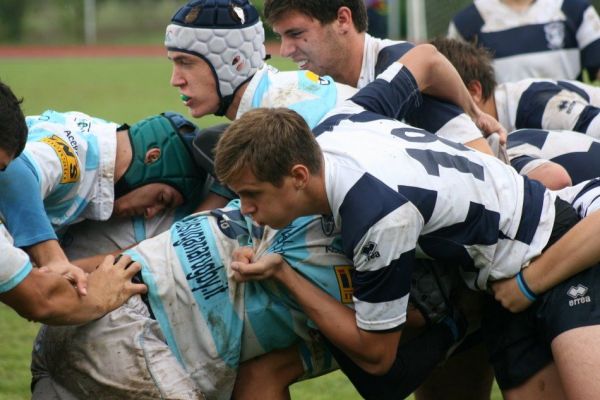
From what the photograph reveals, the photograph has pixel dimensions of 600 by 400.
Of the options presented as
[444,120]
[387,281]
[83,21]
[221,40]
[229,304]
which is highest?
[221,40]

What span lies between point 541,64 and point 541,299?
3.86 metres

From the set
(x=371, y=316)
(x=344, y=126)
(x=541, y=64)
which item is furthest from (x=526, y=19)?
(x=371, y=316)

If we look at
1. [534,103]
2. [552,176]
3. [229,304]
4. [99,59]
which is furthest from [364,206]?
[99,59]

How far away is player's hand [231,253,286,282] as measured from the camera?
3578mm

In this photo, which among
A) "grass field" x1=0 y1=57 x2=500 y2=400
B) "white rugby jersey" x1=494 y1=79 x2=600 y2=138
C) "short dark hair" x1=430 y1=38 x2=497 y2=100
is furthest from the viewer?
"grass field" x1=0 y1=57 x2=500 y2=400

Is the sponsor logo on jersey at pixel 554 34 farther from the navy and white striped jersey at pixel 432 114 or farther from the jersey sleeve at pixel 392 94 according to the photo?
the jersey sleeve at pixel 392 94

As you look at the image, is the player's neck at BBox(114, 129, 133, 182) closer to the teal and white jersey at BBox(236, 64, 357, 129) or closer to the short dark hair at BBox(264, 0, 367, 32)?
the teal and white jersey at BBox(236, 64, 357, 129)

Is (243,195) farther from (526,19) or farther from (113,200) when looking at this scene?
(526,19)

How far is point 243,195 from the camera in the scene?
3.50 m

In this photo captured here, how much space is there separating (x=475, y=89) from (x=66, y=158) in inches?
75.1

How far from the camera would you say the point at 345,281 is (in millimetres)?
3691

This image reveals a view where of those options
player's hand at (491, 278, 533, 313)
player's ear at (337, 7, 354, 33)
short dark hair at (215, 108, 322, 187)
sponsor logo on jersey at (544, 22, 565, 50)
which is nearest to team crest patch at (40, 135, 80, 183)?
short dark hair at (215, 108, 322, 187)

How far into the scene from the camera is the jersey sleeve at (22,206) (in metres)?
3.83

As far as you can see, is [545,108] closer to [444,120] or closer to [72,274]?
[444,120]
